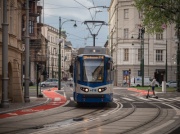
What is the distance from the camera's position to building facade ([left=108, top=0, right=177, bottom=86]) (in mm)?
76438

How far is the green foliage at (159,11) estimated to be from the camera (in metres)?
36.5

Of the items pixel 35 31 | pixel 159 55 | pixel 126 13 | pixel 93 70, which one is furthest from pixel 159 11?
pixel 159 55

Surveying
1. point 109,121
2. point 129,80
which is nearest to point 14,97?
point 109,121

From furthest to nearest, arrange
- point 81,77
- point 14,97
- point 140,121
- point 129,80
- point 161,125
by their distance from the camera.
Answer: point 129,80, point 14,97, point 81,77, point 140,121, point 161,125

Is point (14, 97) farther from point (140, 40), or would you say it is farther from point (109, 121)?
point (140, 40)

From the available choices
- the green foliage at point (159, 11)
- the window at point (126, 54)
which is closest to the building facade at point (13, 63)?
the green foliage at point (159, 11)

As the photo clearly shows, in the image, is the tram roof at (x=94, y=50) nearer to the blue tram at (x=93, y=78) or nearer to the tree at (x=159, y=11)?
the blue tram at (x=93, y=78)

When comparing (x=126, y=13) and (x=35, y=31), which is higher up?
(x=126, y=13)

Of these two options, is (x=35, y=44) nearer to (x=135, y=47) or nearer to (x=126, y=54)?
(x=126, y=54)

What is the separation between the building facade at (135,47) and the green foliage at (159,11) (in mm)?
37686

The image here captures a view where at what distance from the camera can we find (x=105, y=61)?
22.8 metres

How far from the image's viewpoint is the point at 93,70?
22531mm

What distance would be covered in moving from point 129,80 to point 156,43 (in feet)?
33.4

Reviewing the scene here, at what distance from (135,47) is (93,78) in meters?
54.7
